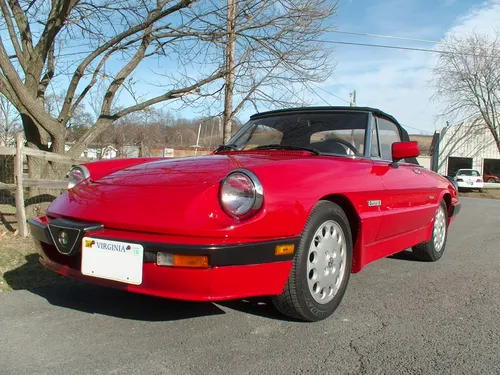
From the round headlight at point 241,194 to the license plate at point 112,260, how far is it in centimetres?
53

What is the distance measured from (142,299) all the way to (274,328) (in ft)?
3.75

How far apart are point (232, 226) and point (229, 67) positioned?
262 inches

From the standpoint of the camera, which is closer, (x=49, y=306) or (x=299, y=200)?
(x=299, y=200)

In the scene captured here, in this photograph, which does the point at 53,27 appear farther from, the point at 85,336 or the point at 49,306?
the point at 85,336

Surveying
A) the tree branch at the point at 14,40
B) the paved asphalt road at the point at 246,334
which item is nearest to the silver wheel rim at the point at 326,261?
the paved asphalt road at the point at 246,334

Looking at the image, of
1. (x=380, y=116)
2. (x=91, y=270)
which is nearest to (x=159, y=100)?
(x=380, y=116)

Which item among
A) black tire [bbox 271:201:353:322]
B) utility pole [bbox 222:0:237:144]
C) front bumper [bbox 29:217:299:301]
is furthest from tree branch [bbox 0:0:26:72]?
black tire [bbox 271:201:353:322]

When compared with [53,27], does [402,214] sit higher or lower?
lower

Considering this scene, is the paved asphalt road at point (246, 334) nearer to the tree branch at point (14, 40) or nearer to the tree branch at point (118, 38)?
the tree branch at point (118, 38)

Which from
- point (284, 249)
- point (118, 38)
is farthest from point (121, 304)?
point (118, 38)

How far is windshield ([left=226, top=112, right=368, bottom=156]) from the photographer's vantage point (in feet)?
12.1

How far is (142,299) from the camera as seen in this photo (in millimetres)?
3270

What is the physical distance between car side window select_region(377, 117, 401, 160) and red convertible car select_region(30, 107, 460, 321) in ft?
1.62

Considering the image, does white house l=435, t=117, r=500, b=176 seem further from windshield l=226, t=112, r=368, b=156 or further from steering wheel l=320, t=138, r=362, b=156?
steering wheel l=320, t=138, r=362, b=156
